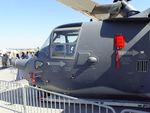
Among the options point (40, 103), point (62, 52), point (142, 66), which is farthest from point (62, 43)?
point (142, 66)

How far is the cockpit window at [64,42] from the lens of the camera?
7.71 m

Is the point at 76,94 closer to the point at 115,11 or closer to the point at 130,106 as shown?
the point at 130,106

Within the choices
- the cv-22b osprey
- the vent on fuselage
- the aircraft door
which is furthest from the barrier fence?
the vent on fuselage

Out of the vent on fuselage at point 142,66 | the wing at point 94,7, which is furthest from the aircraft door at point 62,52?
the vent on fuselage at point 142,66

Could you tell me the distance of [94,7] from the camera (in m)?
7.11

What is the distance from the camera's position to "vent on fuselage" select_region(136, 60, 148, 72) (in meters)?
6.78

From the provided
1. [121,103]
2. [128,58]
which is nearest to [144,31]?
[128,58]

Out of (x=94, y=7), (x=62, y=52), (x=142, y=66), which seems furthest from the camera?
(x=62, y=52)

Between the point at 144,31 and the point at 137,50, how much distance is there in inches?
19.7

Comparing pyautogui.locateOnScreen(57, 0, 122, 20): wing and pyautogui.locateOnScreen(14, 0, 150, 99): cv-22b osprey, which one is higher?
pyautogui.locateOnScreen(57, 0, 122, 20): wing

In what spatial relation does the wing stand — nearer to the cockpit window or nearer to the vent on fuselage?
the cockpit window

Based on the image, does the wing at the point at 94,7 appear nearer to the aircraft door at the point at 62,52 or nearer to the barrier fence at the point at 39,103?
the aircraft door at the point at 62,52

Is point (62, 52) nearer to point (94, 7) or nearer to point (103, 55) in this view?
point (103, 55)

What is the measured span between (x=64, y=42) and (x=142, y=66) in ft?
7.77
